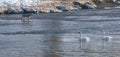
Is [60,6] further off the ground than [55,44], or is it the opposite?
[55,44]

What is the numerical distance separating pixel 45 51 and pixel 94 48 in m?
3.88

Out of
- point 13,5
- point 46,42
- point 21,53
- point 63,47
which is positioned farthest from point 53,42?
point 13,5

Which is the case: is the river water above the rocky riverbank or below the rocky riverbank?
above

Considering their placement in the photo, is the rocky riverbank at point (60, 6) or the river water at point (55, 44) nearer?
the river water at point (55, 44)

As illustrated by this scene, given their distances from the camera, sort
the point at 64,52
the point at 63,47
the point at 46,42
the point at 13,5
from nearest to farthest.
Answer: the point at 64,52 → the point at 63,47 → the point at 46,42 → the point at 13,5

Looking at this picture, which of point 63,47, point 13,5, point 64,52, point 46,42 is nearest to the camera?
point 64,52

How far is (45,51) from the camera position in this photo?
35750 mm

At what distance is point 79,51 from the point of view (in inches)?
1400

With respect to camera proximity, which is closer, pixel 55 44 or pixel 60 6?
pixel 55 44

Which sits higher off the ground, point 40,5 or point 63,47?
point 63,47

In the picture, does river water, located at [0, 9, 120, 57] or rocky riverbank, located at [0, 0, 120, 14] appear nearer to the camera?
river water, located at [0, 9, 120, 57]

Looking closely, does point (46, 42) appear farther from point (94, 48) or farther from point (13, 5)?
point (13, 5)

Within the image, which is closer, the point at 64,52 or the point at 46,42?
the point at 64,52

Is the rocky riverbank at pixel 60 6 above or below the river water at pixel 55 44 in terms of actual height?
below
